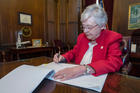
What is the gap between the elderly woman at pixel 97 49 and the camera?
31.1 inches

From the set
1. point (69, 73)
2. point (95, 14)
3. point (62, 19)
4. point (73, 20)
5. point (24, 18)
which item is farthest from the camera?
point (62, 19)

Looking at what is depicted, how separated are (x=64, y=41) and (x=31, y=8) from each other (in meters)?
1.94

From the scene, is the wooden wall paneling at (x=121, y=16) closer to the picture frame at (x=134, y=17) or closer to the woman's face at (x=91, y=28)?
the picture frame at (x=134, y=17)

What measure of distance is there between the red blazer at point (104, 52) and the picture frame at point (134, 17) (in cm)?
237

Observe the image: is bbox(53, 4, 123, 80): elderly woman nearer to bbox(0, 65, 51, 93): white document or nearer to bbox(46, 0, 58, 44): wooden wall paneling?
bbox(0, 65, 51, 93): white document

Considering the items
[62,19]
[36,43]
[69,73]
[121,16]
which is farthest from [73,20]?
[69,73]

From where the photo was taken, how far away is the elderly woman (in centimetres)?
79

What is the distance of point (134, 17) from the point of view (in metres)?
3.03

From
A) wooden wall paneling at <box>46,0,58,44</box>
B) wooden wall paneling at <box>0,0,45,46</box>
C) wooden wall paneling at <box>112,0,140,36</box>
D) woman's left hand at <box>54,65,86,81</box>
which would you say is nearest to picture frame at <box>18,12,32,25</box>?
wooden wall paneling at <box>0,0,45,46</box>

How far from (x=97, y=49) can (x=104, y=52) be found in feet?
A: 0.26

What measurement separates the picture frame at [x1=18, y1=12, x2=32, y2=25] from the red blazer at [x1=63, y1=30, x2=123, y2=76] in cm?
299

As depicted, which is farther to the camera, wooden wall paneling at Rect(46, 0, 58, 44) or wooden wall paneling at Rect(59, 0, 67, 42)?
wooden wall paneling at Rect(59, 0, 67, 42)

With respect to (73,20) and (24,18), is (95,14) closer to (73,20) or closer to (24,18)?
(24,18)

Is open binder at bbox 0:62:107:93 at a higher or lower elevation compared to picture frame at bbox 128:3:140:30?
lower
